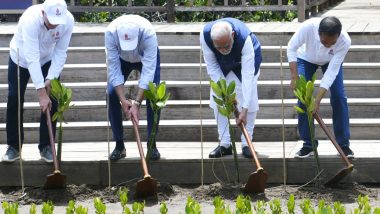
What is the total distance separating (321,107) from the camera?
1229 centimetres

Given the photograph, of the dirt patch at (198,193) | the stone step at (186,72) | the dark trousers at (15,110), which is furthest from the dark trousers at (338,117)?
the dark trousers at (15,110)

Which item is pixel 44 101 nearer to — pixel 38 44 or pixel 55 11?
pixel 38 44

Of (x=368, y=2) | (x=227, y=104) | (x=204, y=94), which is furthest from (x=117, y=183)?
(x=368, y=2)

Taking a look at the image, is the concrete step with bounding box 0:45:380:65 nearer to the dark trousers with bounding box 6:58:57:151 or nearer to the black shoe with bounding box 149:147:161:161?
the dark trousers with bounding box 6:58:57:151

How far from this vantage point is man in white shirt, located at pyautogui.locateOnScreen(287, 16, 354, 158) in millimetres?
10570

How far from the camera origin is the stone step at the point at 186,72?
12.9m

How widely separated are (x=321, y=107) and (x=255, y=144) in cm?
99

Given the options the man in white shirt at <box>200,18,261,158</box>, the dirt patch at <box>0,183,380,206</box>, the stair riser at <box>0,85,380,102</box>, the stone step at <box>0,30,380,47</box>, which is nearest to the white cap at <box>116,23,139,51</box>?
the man in white shirt at <box>200,18,261,158</box>

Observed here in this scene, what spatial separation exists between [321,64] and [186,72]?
249 centimetres

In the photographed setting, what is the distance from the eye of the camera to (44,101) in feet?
34.6

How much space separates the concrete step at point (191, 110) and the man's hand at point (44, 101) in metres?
1.72

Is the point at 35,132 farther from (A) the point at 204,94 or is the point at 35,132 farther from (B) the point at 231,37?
A: (B) the point at 231,37

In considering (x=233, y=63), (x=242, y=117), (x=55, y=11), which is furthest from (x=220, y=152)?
(x=55, y=11)

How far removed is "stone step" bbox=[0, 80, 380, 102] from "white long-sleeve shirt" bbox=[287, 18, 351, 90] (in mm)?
1807
